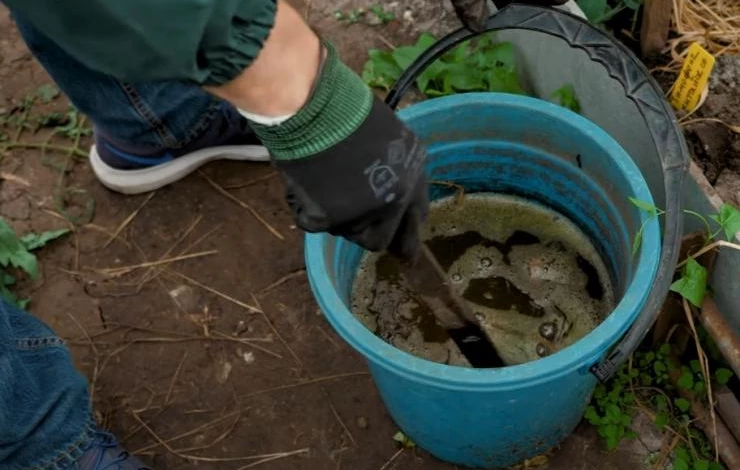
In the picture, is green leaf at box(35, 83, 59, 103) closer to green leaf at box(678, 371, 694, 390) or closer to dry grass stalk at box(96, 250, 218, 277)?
dry grass stalk at box(96, 250, 218, 277)

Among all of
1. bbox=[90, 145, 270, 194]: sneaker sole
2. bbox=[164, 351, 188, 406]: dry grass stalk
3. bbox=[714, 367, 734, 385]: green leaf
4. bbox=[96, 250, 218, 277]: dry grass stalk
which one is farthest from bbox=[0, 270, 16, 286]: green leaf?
bbox=[714, 367, 734, 385]: green leaf

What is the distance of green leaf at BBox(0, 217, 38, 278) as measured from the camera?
5.82 feet

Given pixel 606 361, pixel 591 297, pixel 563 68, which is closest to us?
pixel 606 361

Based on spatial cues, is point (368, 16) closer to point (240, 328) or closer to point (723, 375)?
point (240, 328)

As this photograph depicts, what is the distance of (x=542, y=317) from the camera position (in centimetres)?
157

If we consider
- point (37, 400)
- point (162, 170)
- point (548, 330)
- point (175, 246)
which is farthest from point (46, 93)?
point (548, 330)

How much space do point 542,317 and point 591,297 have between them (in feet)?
0.31

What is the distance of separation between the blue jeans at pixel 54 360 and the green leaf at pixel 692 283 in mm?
885

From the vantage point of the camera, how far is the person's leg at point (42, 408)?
1.38 m

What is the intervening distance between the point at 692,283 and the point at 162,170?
3.73 feet

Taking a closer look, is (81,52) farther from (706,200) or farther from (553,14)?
(706,200)

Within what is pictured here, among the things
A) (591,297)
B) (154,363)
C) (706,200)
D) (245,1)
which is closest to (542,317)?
(591,297)

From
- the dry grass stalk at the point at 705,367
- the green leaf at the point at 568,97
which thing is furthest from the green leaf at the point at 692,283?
the green leaf at the point at 568,97

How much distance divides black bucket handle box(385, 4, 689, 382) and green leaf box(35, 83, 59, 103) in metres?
1.08
